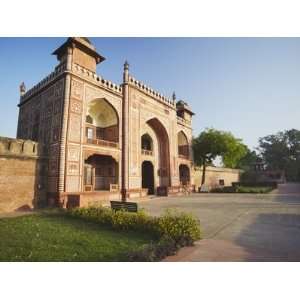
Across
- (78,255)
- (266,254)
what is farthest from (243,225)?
(78,255)

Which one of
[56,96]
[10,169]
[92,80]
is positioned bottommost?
[10,169]

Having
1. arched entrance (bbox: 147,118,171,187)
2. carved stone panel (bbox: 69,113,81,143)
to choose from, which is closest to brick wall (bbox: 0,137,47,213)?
carved stone panel (bbox: 69,113,81,143)

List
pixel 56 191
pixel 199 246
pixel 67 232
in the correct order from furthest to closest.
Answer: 1. pixel 56 191
2. pixel 67 232
3. pixel 199 246

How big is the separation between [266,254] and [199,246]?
1.49m

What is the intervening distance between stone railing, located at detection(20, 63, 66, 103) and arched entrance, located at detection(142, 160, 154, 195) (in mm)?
12585

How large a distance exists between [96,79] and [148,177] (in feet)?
40.1

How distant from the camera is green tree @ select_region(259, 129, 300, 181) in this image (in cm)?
6078

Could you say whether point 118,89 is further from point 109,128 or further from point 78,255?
point 78,255

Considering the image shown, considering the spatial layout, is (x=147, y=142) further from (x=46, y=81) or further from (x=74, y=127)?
(x=46, y=81)

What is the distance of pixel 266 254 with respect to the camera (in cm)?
500

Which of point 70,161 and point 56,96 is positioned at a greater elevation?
point 56,96

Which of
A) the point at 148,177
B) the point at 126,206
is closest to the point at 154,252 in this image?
the point at 126,206

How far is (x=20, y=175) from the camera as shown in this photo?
13.6 m

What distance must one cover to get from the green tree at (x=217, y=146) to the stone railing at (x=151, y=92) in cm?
740
